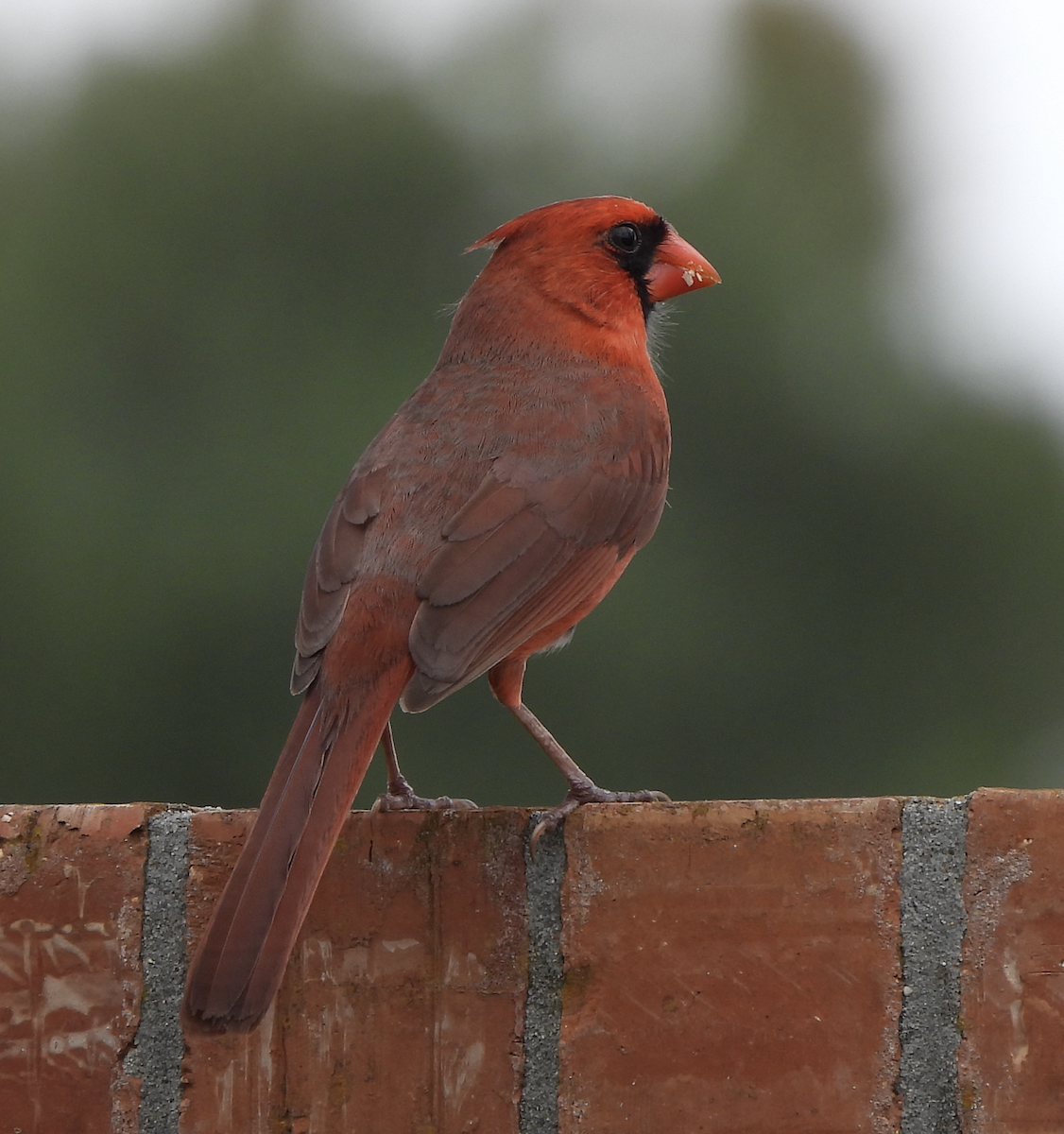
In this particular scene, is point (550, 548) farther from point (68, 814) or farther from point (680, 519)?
point (680, 519)

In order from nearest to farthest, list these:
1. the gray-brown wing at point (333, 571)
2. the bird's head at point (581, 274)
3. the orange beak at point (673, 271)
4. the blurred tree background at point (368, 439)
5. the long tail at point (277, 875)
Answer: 1. the long tail at point (277, 875)
2. the gray-brown wing at point (333, 571)
3. the bird's head at point (581, 274)
4. the orange beak at point (673, 271)
5. the blurred tree background at point (368, 439)

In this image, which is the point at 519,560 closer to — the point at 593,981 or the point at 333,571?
the point at 333,571

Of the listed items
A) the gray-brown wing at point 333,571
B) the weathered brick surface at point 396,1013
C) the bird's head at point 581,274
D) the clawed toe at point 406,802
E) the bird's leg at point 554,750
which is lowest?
the weathered brick surface at point 396,1013

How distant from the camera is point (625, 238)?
3.30 m

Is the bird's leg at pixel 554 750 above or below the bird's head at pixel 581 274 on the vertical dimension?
below

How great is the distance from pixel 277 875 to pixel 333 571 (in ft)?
2.48

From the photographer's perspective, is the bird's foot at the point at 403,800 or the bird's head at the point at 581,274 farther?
the bird's head at the point at 581,274

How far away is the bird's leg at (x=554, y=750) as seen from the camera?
2430 mm

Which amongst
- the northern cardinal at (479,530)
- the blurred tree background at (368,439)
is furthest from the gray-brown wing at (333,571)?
the blurred tree background at (368,439)

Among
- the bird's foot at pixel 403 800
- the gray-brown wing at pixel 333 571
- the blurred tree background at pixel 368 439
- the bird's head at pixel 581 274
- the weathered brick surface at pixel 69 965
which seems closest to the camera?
the weathered brick surface at pixel 69 965

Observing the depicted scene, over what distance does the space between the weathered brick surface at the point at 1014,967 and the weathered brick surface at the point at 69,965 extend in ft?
2.90

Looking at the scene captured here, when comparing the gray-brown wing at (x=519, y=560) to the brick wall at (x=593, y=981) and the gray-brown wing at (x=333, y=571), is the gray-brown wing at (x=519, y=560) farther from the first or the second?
the brick wall at (x=593, y=981)

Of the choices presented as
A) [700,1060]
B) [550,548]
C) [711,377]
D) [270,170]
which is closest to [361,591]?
[550,548]

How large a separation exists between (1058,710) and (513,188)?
7845 millimetres
